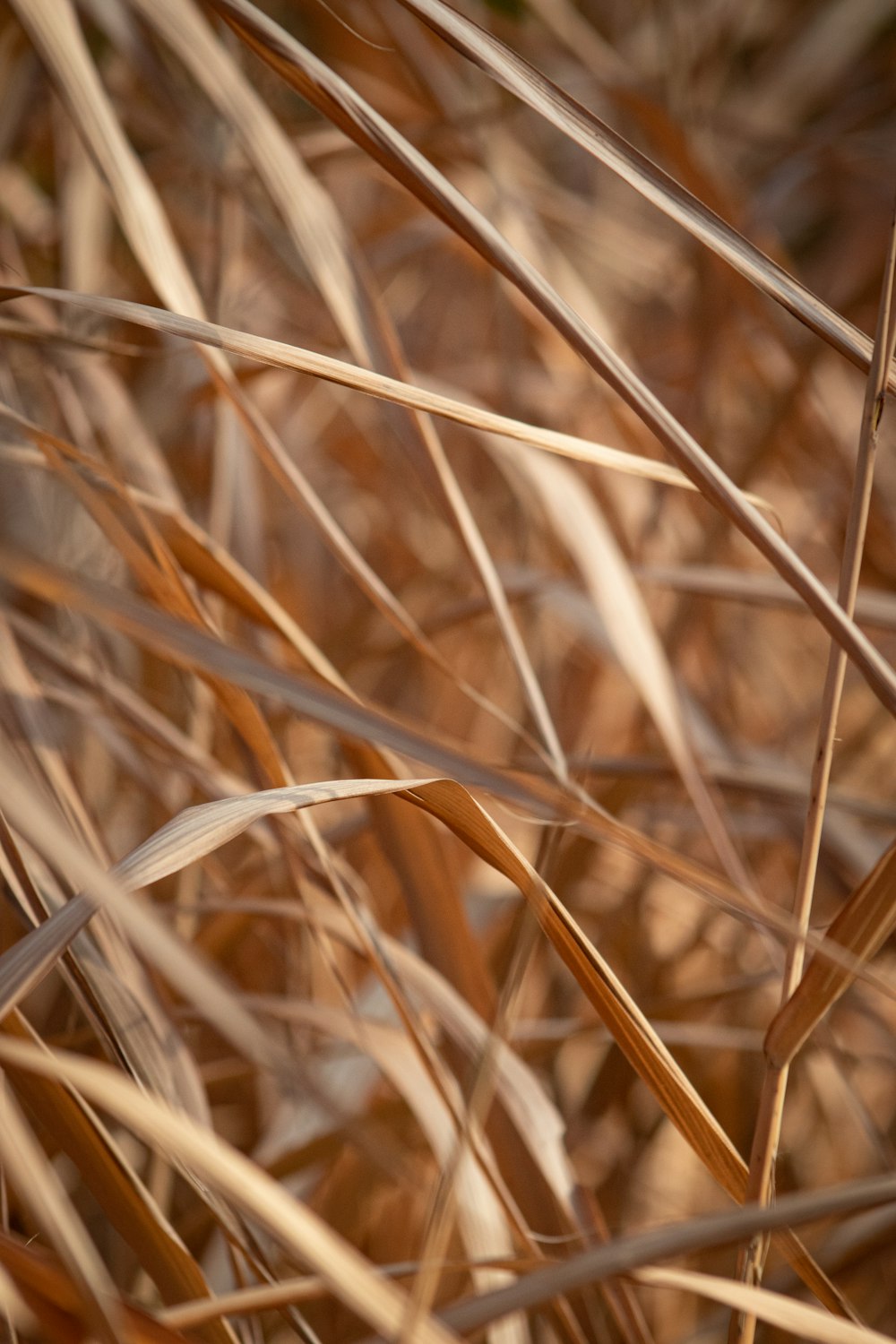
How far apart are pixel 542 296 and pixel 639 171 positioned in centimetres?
4

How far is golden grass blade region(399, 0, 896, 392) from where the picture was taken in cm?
17

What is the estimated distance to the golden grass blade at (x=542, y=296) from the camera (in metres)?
0.15

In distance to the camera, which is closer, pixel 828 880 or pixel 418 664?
pixel 828 880

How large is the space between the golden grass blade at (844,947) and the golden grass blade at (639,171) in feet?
0.29

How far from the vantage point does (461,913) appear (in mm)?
252

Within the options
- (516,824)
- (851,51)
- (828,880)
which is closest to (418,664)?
(516,824)

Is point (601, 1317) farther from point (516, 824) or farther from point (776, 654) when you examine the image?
point (776, 654)

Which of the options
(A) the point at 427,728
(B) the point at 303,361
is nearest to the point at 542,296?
(B) the point at 303,361

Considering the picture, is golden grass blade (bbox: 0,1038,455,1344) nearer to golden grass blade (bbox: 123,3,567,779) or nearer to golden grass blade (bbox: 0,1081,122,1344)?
golden grass blade (bbox: 0,1081,122,1344)

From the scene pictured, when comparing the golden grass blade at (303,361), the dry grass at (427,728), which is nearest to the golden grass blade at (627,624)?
the dry grass at (427,728)

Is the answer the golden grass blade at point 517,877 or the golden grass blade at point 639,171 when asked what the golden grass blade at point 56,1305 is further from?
the golden grass blade at point 639,171

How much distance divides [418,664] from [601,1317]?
335 mm

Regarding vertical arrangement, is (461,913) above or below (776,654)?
below

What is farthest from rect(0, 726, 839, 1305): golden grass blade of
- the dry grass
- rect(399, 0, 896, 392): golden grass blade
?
rect(399, 0, 896, 392): golden grass blade
